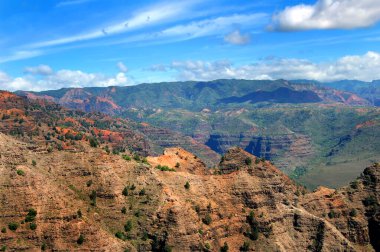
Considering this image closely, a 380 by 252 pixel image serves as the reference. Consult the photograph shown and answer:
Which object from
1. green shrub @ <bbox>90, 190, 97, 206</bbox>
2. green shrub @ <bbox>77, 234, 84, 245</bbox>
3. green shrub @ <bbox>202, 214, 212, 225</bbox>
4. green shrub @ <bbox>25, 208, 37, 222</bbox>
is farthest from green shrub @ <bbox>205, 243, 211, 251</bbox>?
green shrub @ <bbox>25, 208, 37, 222</bbox>

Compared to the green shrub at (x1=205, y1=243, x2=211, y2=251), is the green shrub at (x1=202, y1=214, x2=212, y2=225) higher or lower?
the green shrub at (x1=202, y1=214, x2=212, y2=225)

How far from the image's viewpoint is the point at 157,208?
118 m

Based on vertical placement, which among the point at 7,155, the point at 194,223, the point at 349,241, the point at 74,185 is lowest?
the point at 349,241

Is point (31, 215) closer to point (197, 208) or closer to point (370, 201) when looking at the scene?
point (197, 208)

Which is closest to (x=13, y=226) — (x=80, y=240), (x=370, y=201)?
(x=80, y=240)

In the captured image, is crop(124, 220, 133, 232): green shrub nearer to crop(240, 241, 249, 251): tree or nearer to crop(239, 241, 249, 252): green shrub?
crop(239, 241, 249, 252): green shrub

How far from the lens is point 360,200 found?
500 feet

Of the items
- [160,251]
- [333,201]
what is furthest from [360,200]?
[160,251]

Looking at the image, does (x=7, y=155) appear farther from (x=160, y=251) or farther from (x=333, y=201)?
(x=333, y=201)

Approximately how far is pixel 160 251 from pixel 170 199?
14.3m

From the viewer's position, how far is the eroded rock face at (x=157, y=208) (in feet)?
336

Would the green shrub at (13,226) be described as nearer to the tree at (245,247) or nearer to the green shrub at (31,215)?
the green shrub at (31,215)

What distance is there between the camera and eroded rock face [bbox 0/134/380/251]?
336 ft

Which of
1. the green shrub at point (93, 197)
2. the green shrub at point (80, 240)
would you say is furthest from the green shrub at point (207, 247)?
the green shrub at point (80, 240)
